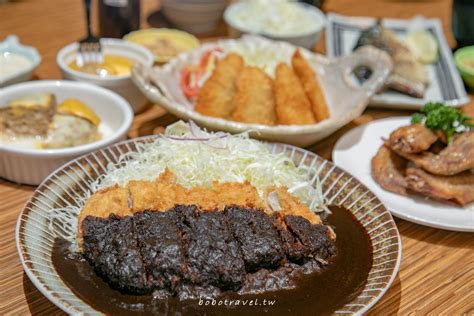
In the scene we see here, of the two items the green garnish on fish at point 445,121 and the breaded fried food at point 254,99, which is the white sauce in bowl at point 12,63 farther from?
the green garnish on fish at point 445,121

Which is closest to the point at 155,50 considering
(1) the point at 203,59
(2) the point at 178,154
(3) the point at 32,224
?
(1) the point at 203,59

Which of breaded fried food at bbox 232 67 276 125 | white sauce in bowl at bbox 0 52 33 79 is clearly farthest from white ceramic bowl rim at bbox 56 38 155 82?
breaded fried food at bbox 232 67 276 125

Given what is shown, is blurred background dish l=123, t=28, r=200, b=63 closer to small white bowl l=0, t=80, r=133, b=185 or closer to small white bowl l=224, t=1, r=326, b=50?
small white bowl l=224, t=1, r=326, b=50

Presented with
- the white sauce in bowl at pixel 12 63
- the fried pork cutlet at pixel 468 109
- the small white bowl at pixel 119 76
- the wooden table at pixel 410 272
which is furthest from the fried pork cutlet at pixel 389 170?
the white sauce in bowl at pixel 12 63

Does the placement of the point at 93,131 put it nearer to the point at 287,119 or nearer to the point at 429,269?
the point at 287,119

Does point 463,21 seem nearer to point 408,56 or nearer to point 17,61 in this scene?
point 408,56

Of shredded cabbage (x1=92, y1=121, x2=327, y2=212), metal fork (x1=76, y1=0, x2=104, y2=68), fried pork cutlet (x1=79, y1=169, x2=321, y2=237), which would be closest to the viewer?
fried pork cutlet (x1=79, y1=169, x2=321, y2=237)
